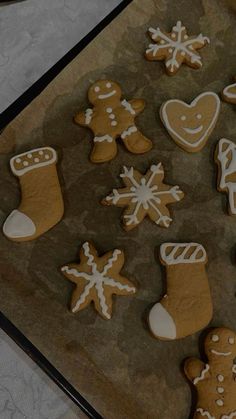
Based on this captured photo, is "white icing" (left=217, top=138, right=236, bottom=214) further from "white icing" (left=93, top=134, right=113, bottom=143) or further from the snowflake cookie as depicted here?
"white icing" (left=93, top=134, right=113, bottom=143)

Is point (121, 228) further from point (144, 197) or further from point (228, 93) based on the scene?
point (228, 93)

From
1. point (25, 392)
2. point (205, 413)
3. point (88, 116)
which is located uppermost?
point (88, 116)

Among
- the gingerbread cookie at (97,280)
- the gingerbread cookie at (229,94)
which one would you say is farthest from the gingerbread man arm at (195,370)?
the gingerbread cookie at (229,94)

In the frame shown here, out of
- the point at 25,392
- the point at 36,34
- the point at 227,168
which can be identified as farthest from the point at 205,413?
the point at 36,34

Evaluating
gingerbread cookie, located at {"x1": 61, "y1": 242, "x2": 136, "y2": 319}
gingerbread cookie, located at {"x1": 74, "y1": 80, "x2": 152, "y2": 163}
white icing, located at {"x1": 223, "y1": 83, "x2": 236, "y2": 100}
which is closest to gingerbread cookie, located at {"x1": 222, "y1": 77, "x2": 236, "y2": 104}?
white icing, located at {"x1": 223, "y1": 83, "x2": 236, "y2": 100}

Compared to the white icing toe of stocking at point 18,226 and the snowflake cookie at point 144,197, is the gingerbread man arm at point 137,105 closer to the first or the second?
the snowflake cookie at point 144,197

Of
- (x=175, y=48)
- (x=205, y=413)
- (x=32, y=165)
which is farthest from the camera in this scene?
(x=175, y=48)

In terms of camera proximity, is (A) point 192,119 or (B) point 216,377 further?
(A) point 192,119
